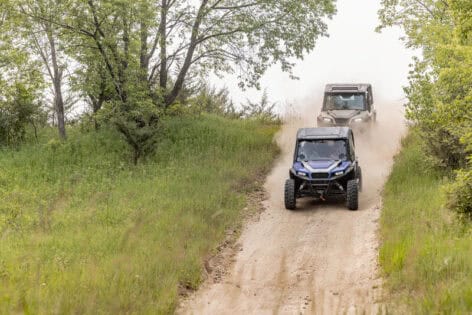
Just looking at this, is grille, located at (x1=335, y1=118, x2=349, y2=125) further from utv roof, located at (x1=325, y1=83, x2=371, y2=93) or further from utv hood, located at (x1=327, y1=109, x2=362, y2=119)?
utv roof, located at (x1=325, y1=83, x2=371, y2=93)

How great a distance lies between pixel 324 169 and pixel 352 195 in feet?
3.50

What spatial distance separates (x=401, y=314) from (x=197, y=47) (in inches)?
751

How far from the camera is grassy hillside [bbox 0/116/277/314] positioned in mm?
11648

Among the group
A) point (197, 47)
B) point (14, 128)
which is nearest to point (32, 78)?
point (14, 128)

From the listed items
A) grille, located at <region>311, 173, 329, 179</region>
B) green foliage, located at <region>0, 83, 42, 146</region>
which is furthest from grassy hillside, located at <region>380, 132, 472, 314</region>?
green foliage, located at <region>0, 83, 42, 146</region>

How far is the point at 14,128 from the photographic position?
29312mm

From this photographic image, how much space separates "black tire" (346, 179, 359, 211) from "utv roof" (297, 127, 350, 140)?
5.52 feet

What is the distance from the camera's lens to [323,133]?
18.9m

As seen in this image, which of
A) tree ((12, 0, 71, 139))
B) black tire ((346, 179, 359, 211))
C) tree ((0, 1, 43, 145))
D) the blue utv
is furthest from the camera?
tree ((0, 1, 43, 145))

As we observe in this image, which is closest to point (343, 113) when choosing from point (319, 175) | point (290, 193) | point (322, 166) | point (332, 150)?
point (332, 150)

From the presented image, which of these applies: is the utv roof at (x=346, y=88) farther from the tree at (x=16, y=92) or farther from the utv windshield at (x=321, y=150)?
the tree at (x=16, y=92)

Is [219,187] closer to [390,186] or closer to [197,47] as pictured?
[390,186]

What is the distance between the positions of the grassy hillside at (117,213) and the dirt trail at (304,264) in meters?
0.84

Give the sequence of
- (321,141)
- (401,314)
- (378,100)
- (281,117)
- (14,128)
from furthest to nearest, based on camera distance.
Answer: (378,100) → (281,117) → (14,128) → (321,141) → (401,314)
